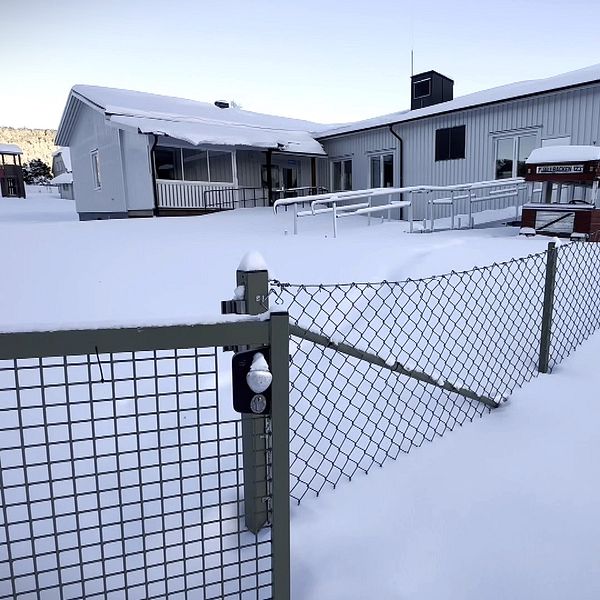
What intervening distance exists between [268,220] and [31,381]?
9.95 m

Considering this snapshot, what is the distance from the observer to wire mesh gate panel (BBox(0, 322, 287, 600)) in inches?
46.0

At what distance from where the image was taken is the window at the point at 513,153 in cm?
1223

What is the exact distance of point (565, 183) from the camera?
8297 millimetres

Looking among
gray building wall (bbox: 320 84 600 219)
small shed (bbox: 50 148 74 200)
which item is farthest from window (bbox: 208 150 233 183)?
small shed (bbox: 50 148 74 200)

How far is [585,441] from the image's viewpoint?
8.29ft

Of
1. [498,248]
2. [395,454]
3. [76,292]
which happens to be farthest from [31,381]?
[498,248]

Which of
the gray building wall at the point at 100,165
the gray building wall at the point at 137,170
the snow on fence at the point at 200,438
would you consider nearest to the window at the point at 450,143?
the gray building wall at the point at 137,170

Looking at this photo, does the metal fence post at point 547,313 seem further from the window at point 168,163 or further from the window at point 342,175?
the window at point 168,163

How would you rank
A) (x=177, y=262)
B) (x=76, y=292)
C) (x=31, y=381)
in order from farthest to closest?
(x=177, y=262), (x=76, y=292), (x=31, y=381)

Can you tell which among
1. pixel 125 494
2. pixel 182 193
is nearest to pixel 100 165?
pixel 182 193

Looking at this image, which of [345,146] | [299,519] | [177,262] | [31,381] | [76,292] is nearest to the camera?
[299,519]

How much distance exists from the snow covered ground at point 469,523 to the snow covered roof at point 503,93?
10861 mm

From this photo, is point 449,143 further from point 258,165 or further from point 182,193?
point 182,193

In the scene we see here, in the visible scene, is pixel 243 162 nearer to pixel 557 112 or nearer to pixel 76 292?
pixel 557 112
